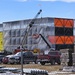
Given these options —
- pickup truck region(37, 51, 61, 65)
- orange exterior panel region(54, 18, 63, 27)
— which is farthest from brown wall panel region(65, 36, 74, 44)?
pickup truck region(37, 51, 61, 65)

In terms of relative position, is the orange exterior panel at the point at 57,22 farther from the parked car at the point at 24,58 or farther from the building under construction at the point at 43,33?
the parked car at the point at 24,58

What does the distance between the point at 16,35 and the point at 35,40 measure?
21.7 ft

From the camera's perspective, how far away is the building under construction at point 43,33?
74.4m

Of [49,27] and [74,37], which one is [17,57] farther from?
[74,37]

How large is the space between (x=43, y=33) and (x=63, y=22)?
6.37 meters

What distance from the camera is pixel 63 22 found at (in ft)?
256

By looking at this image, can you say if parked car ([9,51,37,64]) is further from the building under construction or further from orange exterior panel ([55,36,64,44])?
orange exterior panel ([55,36,64,44])

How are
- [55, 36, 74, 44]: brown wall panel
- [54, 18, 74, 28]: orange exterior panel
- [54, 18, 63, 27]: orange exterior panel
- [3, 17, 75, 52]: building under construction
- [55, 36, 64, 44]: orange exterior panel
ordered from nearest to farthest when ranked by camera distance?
1. [3, 17, 75, 52]: building under construction
2. [54, 18, 63, 27]: orange exterior panel
3. [54, 18, 74, 28]: orange exterior panel
4. [55, 36, 64, 44]: orange exterior panel
5. [55, 36, 74, 44]: brown wall panel

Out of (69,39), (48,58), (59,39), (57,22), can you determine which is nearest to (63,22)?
(57,22)

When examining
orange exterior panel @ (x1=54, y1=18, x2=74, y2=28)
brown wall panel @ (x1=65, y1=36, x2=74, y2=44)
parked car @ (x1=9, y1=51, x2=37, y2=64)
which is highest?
orange exterior panel @ (x1=54, y1=18, x2=74, y2=28)

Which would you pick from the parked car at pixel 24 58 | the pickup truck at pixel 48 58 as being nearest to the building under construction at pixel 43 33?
the parked car at pixel 24 58

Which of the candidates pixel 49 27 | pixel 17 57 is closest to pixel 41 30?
pixel 49 27

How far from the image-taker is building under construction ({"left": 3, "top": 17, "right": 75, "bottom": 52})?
244ft

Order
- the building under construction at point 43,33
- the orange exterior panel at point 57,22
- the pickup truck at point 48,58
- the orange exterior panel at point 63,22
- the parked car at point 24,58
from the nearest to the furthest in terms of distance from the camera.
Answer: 1. the pickup truck at point 48,58
2. the parked car at point 24,58
3. the building under construction at point 43,33
4. the orange exterior panel at point 57,22
5. the orange exterior panel at point 63,22
